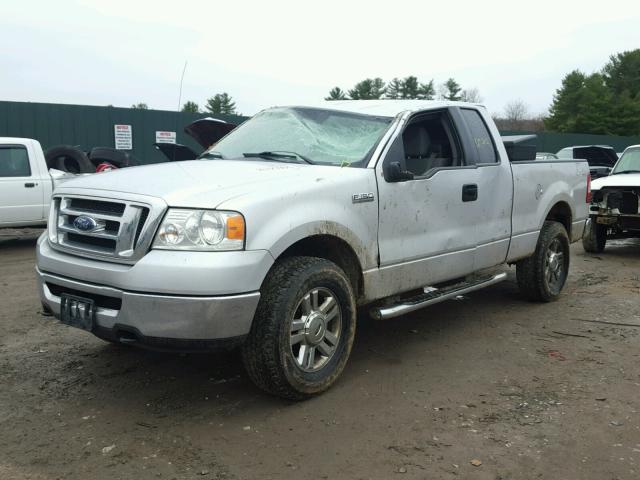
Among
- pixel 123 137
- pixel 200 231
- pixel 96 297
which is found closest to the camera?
pixel 200 231

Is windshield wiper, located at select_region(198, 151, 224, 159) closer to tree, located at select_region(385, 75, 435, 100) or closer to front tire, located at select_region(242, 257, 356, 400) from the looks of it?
front tire, located at select_region(242, 257, 356, 400)

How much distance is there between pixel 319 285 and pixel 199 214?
86 cm

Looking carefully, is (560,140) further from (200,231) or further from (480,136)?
(200,231)

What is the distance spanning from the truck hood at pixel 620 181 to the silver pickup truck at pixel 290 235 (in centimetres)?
449

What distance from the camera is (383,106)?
4.89m

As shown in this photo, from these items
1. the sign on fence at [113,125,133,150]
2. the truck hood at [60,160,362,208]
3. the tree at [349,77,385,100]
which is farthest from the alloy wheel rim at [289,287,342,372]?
the tree at [349,77,385,100]

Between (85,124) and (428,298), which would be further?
(85,124)

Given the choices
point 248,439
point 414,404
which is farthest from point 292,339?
point 414,404

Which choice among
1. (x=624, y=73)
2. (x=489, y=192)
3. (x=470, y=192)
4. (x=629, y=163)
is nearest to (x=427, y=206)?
(x=470, y=192)

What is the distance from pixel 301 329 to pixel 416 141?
204cm

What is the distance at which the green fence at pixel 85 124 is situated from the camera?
49.1 ft

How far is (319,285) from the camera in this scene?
12.1 feet

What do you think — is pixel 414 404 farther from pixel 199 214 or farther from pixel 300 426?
pixel 199 214

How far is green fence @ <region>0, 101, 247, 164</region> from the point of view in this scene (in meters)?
15.0
